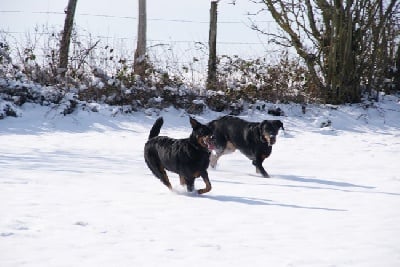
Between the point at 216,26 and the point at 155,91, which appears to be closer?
the point at 155,91

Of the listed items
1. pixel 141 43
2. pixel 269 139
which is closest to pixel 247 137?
pixel 269 139

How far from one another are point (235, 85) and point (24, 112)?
5.51m

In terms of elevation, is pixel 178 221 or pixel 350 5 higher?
pixel 350 5

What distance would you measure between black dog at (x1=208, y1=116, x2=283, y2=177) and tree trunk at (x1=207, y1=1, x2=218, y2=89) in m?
5.03

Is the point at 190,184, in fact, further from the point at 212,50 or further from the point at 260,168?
the point at 212,50

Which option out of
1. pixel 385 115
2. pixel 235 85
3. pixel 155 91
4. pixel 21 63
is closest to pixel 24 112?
pixel 21 63

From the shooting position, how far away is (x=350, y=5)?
1341 centimetres

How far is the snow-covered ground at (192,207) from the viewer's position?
3.70 meters

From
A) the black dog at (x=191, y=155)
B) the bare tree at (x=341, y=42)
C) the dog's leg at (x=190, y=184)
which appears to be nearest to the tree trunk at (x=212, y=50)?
the bare tree at (x=341, y=42)

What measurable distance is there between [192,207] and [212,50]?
9216 millimetres

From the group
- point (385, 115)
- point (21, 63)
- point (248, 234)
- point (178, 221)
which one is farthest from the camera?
point (385, 115)

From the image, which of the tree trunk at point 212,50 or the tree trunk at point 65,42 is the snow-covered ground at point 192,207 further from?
the tree trunk at point 212,50

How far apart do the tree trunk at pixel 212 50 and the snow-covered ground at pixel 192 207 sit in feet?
11.7

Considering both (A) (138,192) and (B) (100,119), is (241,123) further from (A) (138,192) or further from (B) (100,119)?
(B) (100,119)
